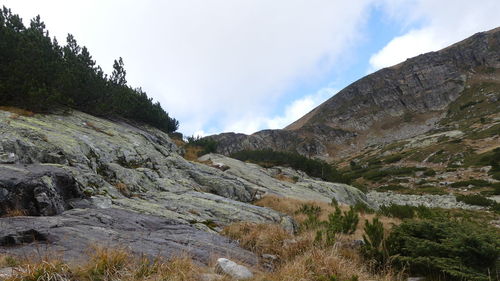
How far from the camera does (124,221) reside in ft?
20.9

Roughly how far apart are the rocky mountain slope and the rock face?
78.5 meters

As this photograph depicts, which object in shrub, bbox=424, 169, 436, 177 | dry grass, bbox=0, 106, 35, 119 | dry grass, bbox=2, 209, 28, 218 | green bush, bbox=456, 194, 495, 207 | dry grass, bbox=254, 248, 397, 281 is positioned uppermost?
dry grass, bbox=0, 106, 35, 119

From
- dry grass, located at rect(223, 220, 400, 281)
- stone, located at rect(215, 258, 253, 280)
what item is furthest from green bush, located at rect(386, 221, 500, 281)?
stone, located at rect(215, 258, 253, 280)

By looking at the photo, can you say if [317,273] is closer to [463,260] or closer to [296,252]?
[296,252]

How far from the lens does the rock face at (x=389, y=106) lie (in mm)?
103312

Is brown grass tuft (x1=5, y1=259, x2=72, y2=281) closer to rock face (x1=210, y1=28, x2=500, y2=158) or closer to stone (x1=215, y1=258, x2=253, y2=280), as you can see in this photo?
stone (x1=215, y1=258, x2=253, y2=280)

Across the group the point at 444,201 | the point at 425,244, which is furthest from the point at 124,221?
the point at 444,201

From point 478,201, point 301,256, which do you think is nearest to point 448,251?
point 301,256

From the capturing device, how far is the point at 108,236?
5004 mm

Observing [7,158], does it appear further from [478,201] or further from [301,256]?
[478,201]

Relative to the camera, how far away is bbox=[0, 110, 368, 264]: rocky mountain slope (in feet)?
15.9

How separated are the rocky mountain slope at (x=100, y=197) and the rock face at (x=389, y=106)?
3091 inches

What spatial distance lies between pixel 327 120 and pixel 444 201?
99570 mm

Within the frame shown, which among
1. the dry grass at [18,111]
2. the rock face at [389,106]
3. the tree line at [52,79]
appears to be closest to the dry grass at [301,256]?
the dry grass at [18,111]
